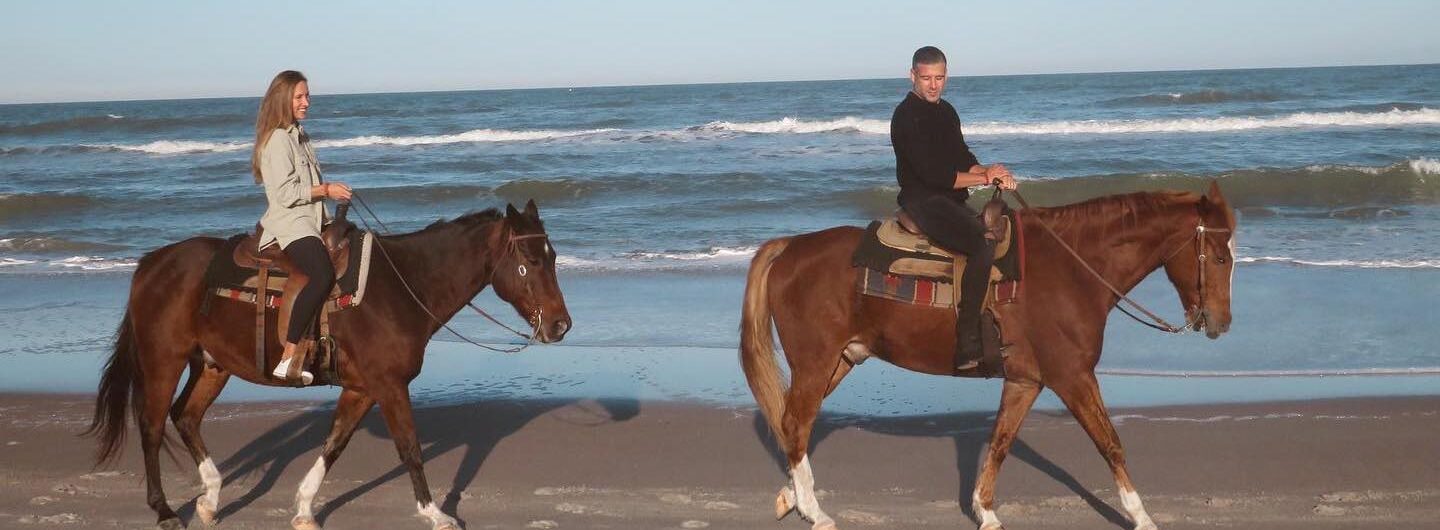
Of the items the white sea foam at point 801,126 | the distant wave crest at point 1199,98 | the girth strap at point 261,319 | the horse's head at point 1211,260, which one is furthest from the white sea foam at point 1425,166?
the distant wave crest at point 1199,98

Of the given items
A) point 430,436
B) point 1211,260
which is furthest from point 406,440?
point 1211,260

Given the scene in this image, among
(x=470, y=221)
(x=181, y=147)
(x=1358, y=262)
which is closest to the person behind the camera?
(x=470, y=221)

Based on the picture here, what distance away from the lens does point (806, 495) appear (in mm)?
5438

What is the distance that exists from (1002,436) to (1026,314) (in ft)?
1.76

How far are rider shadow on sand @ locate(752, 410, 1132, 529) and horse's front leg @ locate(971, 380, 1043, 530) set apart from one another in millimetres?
320

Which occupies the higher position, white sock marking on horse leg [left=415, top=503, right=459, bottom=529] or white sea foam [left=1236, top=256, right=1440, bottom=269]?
white sock marking on horse leg [left=415, top=503, right=459, bottom=529]

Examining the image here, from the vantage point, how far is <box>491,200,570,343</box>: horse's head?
551 cm

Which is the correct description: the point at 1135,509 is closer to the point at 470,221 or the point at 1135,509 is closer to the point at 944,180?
the point at 944,180

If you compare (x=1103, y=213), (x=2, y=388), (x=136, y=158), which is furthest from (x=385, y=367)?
(x=136, y=158)

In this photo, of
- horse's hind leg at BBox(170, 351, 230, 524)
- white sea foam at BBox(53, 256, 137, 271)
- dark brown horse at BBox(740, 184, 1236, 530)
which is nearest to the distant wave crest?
white sea foam at BBox(53, 256, 137, 271)

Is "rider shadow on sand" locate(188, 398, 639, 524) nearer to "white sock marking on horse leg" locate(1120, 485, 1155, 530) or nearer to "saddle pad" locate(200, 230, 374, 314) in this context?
"saddle pad" locate(200, 230, 374, 314)

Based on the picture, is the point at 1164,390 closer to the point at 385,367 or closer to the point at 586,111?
the point at 385,367

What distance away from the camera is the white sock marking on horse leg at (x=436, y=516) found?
5.34 meters

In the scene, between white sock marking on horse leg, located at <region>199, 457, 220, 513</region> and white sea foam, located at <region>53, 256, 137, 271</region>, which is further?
white sea foam, located at <region>53, 256, 137, 271</region>
